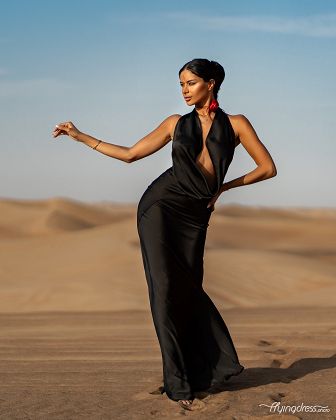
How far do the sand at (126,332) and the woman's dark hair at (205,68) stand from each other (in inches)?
85.6

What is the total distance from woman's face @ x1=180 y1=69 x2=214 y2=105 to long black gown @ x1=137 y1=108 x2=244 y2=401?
0.13 metres

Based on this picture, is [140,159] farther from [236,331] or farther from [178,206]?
[236,331]

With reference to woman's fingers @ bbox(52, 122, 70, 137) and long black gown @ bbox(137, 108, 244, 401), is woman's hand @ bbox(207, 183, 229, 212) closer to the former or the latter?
long black gown @ bbox(137, 108, 244, 401)

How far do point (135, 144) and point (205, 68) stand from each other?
71 cm

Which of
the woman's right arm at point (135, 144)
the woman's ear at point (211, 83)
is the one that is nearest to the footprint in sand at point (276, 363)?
the woman's right arm at point (135, 144)

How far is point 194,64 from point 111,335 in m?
5.33

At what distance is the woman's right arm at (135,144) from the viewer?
269 inches

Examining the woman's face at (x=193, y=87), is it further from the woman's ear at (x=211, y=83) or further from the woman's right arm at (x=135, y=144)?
the woman's right arm at (x=135, y=144)

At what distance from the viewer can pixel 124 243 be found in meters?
23.6

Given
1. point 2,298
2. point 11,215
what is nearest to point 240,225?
point 11,215

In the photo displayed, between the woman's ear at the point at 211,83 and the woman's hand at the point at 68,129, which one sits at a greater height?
the woman's ear at the point at 211,83

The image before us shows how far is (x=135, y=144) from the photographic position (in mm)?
6875

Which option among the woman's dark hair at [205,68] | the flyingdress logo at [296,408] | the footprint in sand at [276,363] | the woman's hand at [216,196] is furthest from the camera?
the footprint in sand at [276,363]

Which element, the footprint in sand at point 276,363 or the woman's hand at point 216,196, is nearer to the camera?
the woman's hand at point 216,196
